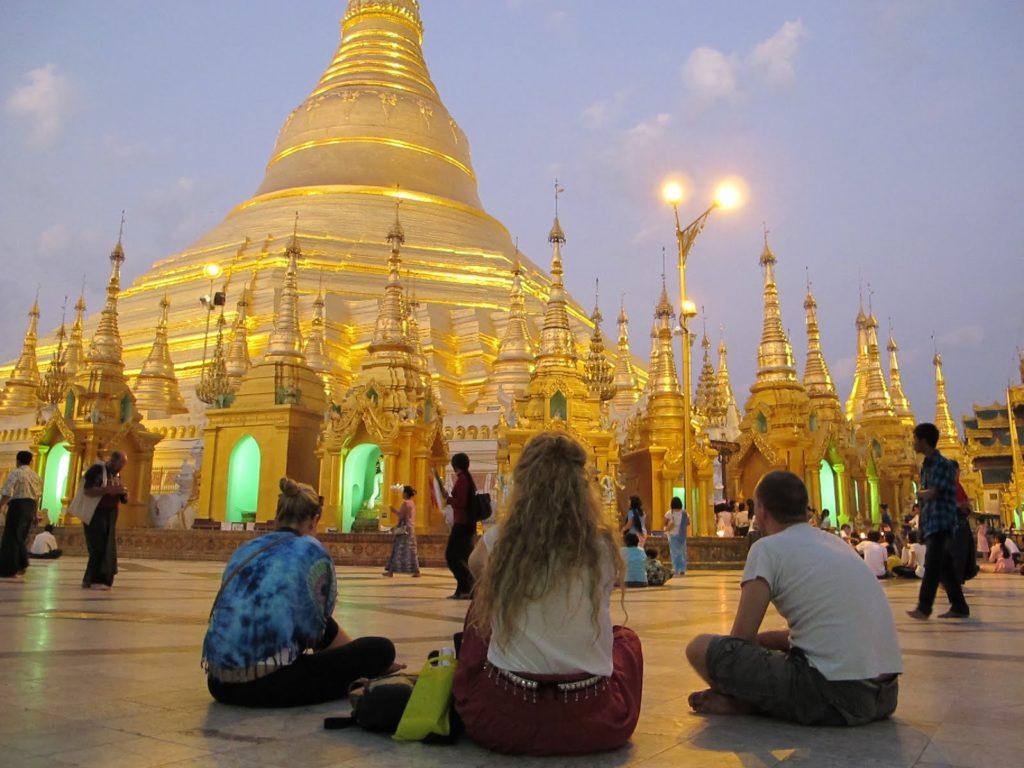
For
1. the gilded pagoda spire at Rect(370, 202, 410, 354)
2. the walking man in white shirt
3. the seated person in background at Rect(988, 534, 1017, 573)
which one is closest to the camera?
A: the walking man in white shirt

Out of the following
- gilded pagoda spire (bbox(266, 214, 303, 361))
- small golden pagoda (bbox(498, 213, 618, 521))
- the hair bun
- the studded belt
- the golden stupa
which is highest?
the golden stupa

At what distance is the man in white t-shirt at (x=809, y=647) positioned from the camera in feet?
11.0

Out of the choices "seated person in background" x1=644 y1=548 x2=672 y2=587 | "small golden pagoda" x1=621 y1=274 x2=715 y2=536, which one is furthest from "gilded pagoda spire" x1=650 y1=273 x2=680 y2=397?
"seated person in background" x1=644 y1=548 x2=672 y2=587

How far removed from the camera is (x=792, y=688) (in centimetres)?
Result: 337

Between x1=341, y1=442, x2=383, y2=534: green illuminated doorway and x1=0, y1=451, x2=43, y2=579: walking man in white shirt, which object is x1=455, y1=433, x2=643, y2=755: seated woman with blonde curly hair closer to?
x1=0, y1=451, x2=43, y2=579: walking man in white shirt

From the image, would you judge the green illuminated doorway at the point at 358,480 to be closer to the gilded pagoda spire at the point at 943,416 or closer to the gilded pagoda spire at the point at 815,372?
the gilded pagoda spire at the point at 815,372

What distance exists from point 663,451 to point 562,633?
20.1 metres

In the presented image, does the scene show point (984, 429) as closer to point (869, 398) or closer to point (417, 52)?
point (869, 398)

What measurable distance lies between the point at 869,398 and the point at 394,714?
32.9 m

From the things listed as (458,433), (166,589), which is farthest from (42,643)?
(458,433)

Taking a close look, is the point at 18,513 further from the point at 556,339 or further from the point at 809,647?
the point at 556,339

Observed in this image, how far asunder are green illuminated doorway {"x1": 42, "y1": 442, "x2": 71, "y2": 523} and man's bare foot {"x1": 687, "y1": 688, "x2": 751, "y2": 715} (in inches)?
891

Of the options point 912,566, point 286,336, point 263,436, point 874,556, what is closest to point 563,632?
point 874,556

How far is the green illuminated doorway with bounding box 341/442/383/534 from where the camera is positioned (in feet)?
63.3
